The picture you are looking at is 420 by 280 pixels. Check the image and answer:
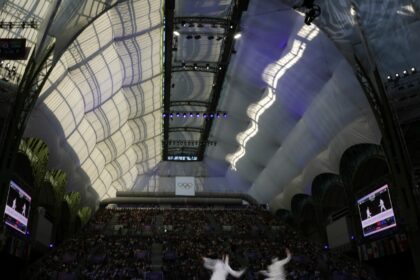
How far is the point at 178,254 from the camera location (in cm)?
3603

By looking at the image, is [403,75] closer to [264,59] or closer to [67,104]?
[264,59]

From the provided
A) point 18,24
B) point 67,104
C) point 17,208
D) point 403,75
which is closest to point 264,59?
point 403,75

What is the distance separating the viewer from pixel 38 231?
38781 mm

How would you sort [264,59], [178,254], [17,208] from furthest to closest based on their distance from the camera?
1. [264,59]
2. [178,254]
3. [17,208]

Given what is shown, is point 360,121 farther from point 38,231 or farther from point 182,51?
point 38,231

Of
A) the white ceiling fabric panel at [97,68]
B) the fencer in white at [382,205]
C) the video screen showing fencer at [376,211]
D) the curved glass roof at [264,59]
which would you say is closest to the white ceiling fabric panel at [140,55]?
the white ceiling fabric panel at [97,68]

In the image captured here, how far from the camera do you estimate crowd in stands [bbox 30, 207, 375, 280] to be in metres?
30.5

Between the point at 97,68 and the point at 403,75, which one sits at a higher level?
the point at 97,68

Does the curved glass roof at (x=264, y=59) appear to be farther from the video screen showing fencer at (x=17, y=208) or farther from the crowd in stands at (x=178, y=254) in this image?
the crowd in stands at (x=178, y=254)

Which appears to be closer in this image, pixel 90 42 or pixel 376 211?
pixel 376 211

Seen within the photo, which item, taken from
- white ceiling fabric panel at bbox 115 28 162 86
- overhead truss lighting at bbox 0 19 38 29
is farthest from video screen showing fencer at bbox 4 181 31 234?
white ceiling fabric panel at bbox 115 28 162 86

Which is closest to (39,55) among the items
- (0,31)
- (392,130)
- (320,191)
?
(0,31)

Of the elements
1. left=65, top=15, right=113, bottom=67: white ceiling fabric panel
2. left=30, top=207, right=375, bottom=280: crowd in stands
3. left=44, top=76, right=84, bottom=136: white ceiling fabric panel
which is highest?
left=65, top=15, right=113, bottom=67: white ceiling fabric panel

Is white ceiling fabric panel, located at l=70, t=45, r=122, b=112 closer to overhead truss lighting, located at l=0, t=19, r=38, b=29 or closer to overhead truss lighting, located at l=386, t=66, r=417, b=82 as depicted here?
overhead truss lighting, located at l=0, t=19, r=38, b=29
